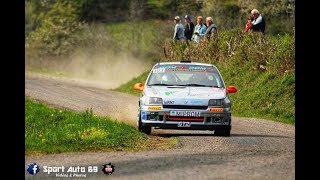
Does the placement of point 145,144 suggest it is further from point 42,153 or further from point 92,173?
point 92,173

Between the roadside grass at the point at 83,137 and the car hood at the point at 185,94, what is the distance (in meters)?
0.84

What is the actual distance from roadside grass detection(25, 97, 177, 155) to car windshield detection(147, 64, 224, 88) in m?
1.44

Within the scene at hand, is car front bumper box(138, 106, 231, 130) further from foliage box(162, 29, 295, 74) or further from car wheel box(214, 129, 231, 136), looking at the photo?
foliage box(162, 29, 295, 74)

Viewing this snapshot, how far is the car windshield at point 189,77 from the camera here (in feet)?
64.6

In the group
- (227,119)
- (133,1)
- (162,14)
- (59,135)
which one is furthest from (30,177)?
(133,1)

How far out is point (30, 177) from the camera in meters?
13.0

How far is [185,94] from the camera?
18.6 metres

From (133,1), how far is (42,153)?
1936 inches

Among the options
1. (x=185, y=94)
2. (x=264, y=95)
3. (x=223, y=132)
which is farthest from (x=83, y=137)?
(x=264, y=95)

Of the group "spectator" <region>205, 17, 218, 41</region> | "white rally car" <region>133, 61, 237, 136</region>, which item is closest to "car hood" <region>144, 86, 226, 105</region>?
"white rally car" <region>133, 61, 237, 136</region>

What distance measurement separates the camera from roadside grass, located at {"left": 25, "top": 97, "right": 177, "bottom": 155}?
16.4 metres

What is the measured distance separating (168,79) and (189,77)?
→ 53 centimetres

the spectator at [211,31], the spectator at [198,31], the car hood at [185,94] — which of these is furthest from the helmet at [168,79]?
the spectator at [198,31]

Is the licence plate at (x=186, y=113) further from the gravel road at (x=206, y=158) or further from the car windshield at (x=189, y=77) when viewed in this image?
the car windshield at (x=189, y=77)
